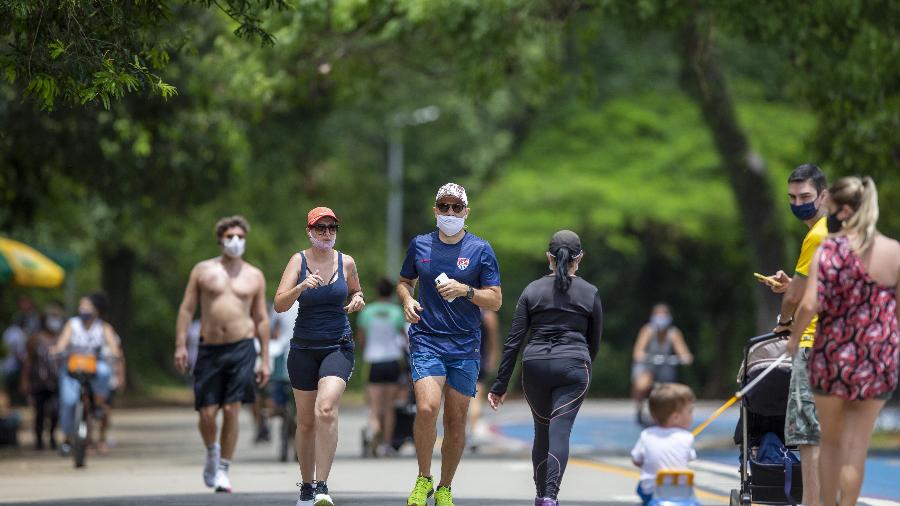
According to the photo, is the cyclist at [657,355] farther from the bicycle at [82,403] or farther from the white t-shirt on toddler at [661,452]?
the white t-shirt on toddler at [661,452]

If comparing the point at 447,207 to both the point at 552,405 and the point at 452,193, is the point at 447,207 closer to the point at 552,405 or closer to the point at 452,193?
the point at 452,193

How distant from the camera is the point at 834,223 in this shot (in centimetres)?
855

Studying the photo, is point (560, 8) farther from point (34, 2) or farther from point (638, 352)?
point (34, 2)

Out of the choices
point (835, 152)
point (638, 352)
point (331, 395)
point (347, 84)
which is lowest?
point (331, 395)

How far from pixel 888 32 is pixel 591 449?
6.43 meters

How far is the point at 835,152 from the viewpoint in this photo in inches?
794

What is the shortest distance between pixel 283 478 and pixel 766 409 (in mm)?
6395

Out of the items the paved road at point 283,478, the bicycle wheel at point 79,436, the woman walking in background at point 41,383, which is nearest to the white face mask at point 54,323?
the woman walking in background at point 41,383

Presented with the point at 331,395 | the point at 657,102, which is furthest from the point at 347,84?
the point at 657,102

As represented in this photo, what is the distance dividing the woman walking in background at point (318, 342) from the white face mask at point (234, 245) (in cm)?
271

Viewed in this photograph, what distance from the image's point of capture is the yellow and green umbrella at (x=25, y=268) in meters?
24.9

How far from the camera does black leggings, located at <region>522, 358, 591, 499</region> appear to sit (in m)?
10.1

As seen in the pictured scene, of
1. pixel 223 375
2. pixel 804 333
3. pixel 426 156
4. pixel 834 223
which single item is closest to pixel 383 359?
pixel 223 375

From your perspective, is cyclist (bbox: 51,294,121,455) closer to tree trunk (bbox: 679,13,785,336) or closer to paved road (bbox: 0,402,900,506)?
paved road (bbox: 0,402,900,506)
